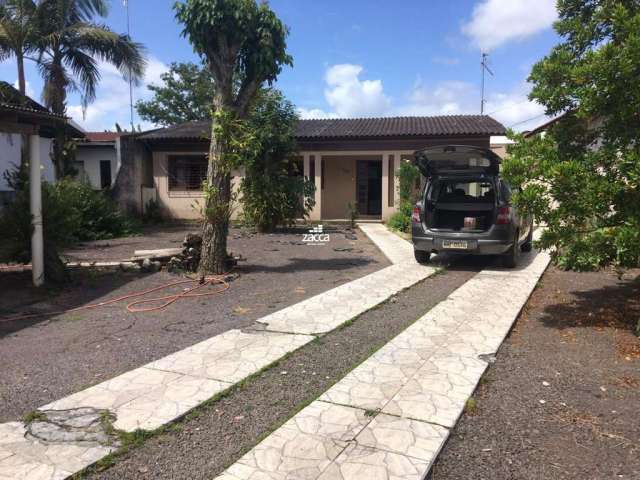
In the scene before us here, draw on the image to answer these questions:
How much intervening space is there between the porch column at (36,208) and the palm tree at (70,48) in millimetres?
8149

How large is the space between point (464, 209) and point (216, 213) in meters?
4.71

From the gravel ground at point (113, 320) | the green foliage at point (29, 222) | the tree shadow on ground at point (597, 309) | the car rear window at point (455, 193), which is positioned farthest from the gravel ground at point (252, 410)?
the green foliage at point (29, 222)

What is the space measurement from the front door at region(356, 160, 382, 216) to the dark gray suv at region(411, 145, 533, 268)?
419 inches

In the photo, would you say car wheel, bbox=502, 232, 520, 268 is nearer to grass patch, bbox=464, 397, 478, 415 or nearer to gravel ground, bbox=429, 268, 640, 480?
gravel ground, bbox=429, 268, 640, 480

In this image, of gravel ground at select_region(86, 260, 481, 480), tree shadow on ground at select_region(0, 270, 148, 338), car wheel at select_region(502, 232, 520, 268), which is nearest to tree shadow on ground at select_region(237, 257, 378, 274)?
tree shadow on ground at select_region(0, 270, 148, 338)

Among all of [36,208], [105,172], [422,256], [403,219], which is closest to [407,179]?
[403,219]

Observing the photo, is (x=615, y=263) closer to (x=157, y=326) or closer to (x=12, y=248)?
(x=157, y=326)

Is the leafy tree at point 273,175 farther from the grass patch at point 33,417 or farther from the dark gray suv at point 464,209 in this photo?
the grass patch at point 33,417

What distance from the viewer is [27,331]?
17.4ft

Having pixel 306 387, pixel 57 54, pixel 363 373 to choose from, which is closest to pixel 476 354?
pixel 363 373

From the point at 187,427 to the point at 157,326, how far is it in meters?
2.49

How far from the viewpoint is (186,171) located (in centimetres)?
1988

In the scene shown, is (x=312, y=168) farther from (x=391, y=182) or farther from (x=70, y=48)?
(x=70, y=48)

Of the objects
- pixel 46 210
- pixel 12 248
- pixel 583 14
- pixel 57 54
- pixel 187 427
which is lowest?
pixel 187 427
